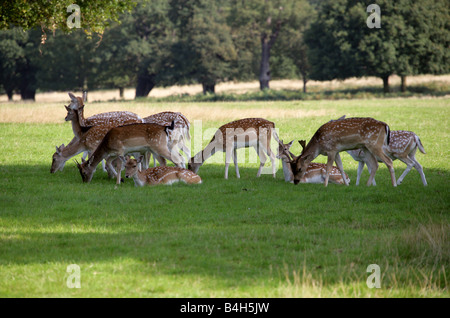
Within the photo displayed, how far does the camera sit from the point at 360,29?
49812 mm

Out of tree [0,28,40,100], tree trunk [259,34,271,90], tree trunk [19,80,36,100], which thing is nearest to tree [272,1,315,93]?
tree trunk [259,34,271,90]

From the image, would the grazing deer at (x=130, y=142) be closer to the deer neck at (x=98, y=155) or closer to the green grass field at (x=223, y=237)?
the deer neck at (x=98, y=155)

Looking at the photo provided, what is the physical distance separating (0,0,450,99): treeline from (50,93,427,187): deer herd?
123ft

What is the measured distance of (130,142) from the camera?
11.5 meters

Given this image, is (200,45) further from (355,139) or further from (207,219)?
(207,219)

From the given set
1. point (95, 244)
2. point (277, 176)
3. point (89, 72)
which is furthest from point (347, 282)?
point (89, 72)

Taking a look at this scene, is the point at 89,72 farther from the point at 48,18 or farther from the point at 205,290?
the point at 205,290

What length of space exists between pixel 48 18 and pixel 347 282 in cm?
1150

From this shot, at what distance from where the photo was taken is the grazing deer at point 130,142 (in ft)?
37.6

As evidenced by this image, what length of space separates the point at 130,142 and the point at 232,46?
4966cm

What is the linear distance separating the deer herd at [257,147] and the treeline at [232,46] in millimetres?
37608

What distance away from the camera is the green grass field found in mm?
5918

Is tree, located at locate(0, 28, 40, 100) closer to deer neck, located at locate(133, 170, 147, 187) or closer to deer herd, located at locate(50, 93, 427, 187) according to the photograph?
deer herd, located at locate(50, 93, 427, 187)

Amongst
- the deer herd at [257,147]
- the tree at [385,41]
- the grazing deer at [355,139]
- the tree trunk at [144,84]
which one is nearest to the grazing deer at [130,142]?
the deer herd at [257,147]
